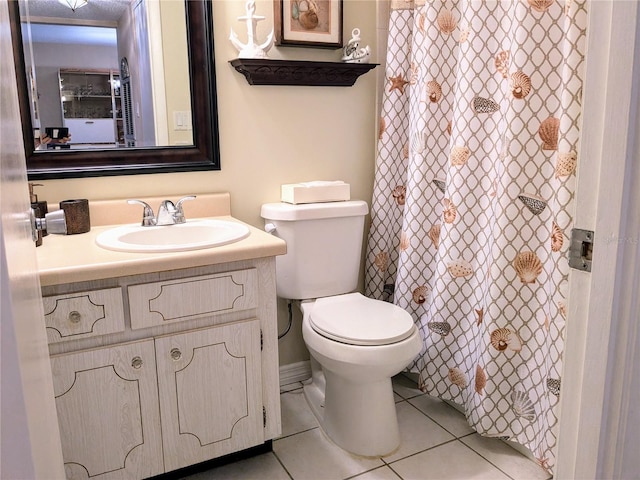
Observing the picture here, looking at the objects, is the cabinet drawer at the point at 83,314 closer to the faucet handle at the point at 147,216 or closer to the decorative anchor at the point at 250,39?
the faucet handle at the point at 147,216

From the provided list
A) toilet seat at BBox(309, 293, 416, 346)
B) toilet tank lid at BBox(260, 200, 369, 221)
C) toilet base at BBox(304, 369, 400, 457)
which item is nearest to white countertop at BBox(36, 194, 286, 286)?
toilet tank lid at BBox(260, 200, 369, 221)

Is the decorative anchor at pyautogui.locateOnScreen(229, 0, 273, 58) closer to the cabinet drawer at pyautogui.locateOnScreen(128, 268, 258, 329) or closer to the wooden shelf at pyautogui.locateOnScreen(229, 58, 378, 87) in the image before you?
the wooden shelf at pyautogui.locateOnScreen(229, 58, 378, 87)

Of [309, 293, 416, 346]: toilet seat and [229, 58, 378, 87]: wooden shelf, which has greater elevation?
[229, 58, 378, 87]: wooden shelf

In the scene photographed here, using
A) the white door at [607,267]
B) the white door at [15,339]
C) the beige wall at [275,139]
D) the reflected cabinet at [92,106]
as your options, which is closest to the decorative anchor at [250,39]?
the beige wall at [275,139]

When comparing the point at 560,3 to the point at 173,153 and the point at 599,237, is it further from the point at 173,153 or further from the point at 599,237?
the point at 173,153

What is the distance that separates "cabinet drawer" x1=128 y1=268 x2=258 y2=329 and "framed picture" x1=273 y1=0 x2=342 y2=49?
40.7 inches

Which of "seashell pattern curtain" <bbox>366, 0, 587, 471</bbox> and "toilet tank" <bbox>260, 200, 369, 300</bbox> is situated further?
"toilet tank" <bbox>260, 200, 369, 300</bbox>

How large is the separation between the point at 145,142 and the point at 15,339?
5.12 ft

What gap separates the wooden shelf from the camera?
2.06 meters

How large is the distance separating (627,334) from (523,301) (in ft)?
3.73

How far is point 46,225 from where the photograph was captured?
1306 mm

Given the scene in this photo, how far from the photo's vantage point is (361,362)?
179 centimetres

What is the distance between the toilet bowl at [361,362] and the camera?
5.93ft

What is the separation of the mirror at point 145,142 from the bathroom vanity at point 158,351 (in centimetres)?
28
